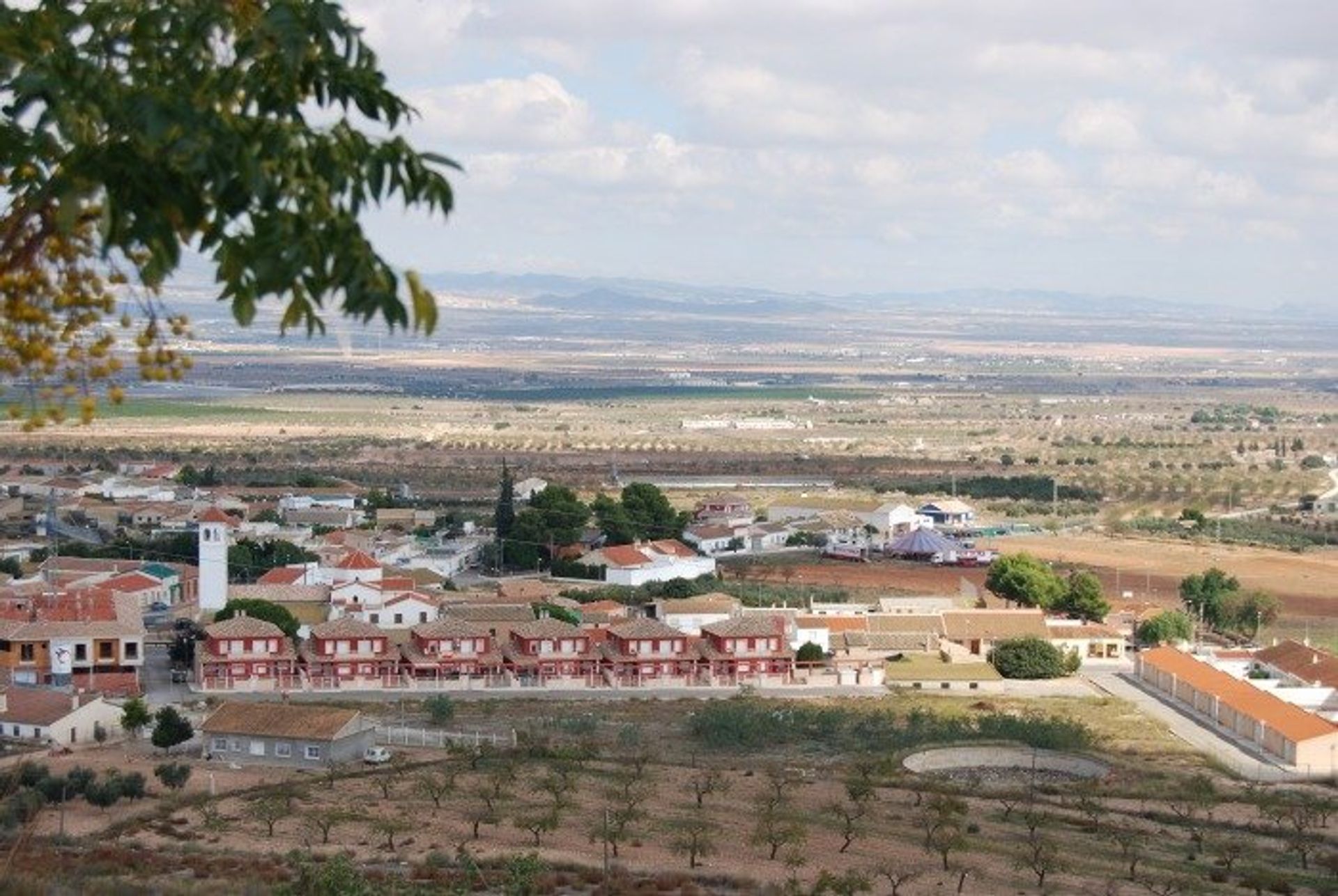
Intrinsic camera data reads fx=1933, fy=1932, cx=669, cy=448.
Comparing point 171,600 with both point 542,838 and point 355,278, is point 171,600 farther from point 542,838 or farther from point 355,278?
point 355,278

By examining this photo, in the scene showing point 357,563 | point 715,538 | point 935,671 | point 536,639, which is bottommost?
point 935,671

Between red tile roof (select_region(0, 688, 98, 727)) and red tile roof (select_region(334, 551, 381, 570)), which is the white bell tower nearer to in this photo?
red tile roof (select_region(334, 551, 381, 570))

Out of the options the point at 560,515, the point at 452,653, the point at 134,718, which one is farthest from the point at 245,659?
the point at 560,515

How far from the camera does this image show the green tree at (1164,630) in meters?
33.1

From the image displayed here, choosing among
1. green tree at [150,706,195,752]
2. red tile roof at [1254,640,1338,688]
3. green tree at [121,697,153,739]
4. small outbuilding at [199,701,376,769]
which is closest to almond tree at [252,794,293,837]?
small outbuilding at [199,701,376,769]

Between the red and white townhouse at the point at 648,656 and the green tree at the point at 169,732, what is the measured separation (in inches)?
279

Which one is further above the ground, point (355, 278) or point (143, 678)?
point (355, 278)

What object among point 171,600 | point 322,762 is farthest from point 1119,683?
point 171,600

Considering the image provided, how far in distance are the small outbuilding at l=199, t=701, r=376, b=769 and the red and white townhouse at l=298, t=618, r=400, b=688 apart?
449cm

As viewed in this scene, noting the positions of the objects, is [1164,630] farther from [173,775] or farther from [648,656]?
[173,775]

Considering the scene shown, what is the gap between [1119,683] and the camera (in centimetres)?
2984

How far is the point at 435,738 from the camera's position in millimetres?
24234

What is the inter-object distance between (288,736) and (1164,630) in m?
16.5

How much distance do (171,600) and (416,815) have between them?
1632 cm
